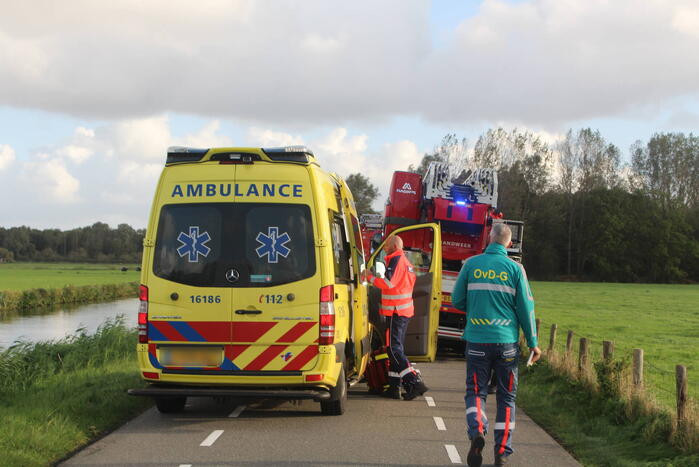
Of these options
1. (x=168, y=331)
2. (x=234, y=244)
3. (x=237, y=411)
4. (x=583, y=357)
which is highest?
(x=234, y=244)

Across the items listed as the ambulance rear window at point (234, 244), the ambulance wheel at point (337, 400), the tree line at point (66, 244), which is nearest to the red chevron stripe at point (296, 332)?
the ambulance rear window at point (234, 244)

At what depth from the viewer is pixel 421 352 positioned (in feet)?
35.8

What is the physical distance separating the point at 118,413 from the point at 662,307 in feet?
123

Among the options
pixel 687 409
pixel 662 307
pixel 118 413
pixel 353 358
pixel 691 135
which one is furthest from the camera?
pixel 691 135

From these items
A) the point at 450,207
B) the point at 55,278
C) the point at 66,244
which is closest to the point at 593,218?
the point at 55,278

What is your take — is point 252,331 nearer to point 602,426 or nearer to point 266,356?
point 266,356

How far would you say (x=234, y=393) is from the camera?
7.74 m

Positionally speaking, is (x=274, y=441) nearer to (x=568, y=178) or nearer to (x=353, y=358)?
(x=353, y=358)

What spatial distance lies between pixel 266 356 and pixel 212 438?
96cm

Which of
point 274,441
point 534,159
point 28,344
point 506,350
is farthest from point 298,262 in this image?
point 534,159

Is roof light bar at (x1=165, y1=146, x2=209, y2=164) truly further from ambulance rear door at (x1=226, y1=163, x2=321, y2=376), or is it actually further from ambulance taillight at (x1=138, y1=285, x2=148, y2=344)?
ambulance taillight at (x1=138, y1=285, x2=148, y2=344)

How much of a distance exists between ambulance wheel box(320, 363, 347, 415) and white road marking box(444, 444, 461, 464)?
150 centimetres

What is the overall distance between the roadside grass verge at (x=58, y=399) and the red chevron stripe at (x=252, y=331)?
1.61m

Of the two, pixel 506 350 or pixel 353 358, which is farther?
pixel 353 358
